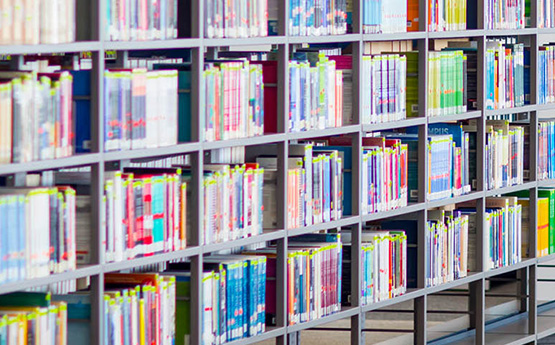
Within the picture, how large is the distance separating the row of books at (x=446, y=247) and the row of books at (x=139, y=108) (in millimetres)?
1879

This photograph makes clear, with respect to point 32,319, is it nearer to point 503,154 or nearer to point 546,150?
point 503,154

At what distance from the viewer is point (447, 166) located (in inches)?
221

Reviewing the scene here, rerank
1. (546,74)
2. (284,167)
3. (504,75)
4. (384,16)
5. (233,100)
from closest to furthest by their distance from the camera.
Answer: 1. (233,100)
2. (284,167)
3. (384,16)
4. (504,75)
5. (546,74)

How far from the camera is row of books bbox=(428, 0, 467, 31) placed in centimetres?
543

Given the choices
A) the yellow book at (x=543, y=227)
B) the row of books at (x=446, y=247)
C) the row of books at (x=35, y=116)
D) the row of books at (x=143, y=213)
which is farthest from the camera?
Result: the yellow book at (x=543, y=227)

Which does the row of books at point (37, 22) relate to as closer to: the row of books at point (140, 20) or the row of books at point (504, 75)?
the row of books at point (140, 20)

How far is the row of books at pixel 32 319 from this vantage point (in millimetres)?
3400

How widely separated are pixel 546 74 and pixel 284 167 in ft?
7.51

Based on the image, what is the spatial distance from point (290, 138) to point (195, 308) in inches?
30.5

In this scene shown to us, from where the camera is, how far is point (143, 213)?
3881mm

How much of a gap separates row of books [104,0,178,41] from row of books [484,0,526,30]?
222 cm

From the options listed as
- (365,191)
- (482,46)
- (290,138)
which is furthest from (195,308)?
(482,46)

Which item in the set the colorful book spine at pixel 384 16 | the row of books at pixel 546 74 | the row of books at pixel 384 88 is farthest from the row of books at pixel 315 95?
the row of books at pixel 546 74

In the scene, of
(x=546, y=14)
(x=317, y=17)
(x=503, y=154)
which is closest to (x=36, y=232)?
(x=317, y=17)
